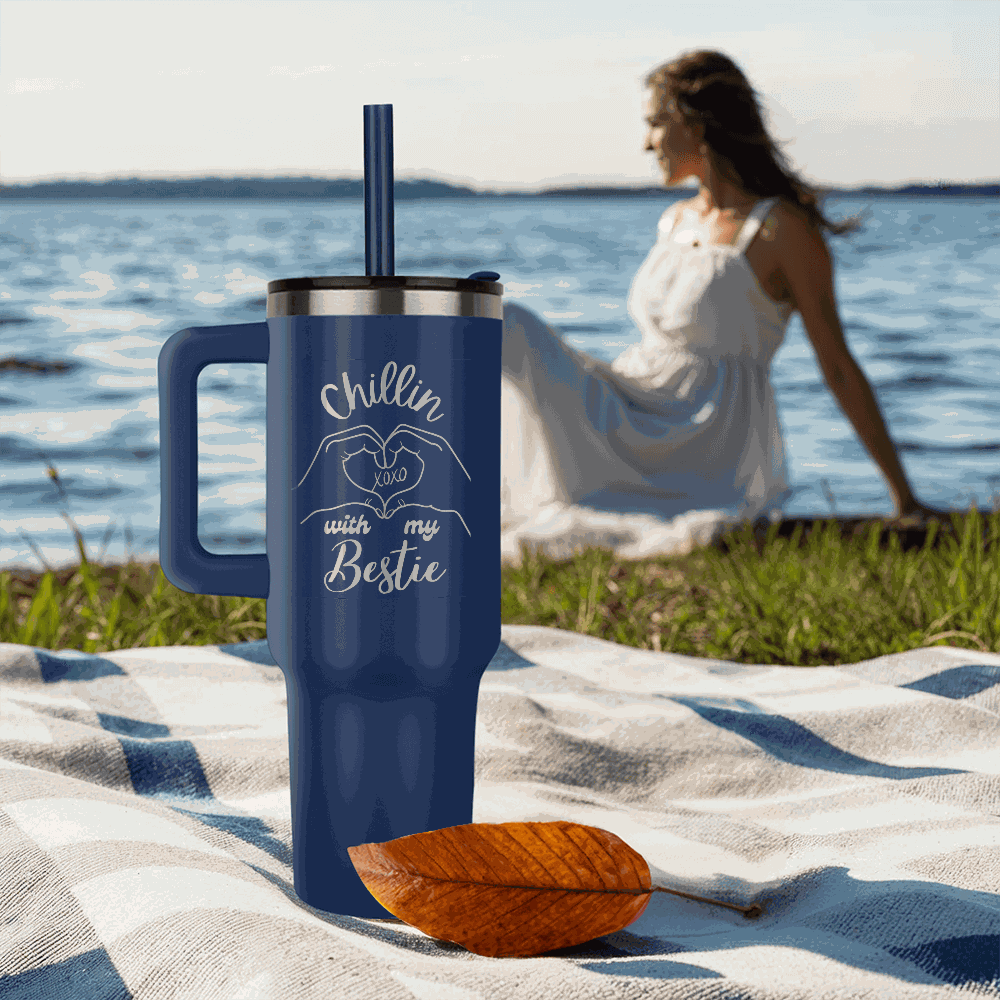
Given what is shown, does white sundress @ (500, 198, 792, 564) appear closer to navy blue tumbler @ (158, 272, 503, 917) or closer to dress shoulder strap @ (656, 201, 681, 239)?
dress shoulder strap @ (656, 201, 681, 239)

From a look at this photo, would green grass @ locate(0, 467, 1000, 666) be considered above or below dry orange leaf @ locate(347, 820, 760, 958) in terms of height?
below

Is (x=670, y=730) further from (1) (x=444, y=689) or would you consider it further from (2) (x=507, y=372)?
(2) (x=507, y=372)

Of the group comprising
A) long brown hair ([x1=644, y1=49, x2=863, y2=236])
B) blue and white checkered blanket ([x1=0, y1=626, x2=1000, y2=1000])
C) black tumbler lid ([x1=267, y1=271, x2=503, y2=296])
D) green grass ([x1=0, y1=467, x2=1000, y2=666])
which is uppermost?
long brown hair ([x1=644, y1=49, x2=863, y2=236])

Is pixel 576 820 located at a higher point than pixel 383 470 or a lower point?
lower

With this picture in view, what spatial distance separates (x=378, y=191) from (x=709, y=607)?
1660 mm

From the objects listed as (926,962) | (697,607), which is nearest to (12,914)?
(926,962)

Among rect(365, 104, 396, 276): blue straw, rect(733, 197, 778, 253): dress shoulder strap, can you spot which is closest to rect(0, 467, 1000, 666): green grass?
rect(365, 104, 396, 276): blue straw

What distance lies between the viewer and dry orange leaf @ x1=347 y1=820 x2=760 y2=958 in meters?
0.75

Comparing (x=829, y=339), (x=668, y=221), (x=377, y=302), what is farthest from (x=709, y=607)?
(x=668, y=221)

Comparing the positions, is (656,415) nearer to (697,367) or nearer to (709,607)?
(697,367)

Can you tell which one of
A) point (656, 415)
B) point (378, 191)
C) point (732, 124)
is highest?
point (732, 124)

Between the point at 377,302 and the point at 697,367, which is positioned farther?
the point at 697,367

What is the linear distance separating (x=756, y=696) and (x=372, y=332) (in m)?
0.86

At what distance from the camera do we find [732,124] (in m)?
3.79
